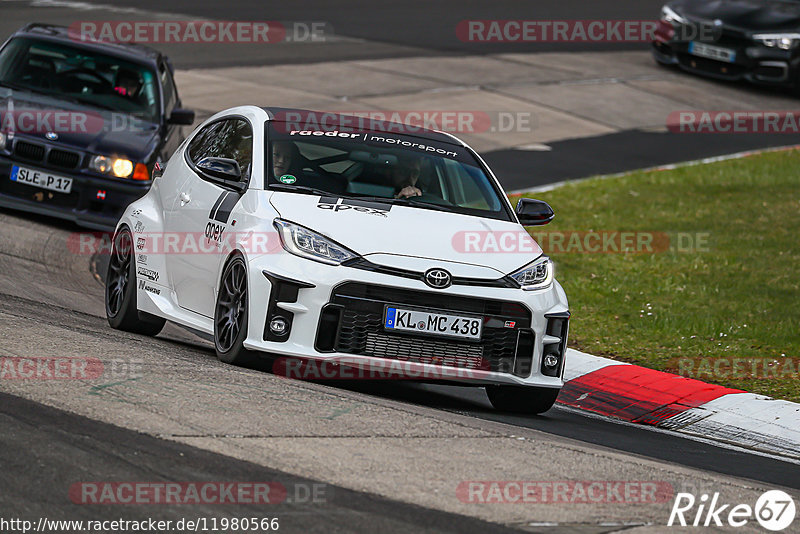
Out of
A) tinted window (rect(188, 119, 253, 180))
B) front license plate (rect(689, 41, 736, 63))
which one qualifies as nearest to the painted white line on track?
tinted window (rect(188, 119, 253, 180))

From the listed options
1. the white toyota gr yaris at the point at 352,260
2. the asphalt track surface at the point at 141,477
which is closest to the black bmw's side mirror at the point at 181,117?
the white toyota gr yaris at the point at 352,260

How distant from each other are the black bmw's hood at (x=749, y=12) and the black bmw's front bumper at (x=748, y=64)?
0.38 metres

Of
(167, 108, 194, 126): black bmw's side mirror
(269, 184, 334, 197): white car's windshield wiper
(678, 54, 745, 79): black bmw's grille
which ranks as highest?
(269, 184, 334, 197): white car's windshield wiper

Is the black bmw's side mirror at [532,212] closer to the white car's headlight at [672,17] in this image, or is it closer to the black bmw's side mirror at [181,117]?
the black bmw's side mirror at [181,117]

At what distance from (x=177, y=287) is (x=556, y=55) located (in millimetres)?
19034

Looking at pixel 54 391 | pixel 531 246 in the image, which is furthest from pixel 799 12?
pixel 54 391

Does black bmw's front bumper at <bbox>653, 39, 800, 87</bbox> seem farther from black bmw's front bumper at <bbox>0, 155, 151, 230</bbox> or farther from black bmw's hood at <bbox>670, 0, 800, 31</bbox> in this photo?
black bmw's front bumper at <bbox>0, 155, 151, 230</bbox>

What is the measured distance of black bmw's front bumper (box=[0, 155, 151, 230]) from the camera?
12805 millimetres

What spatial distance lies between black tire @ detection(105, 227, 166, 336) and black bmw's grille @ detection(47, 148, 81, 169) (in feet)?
11.0

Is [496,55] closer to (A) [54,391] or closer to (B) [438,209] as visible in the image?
(B) [438,209]

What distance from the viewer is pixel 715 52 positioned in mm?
24406

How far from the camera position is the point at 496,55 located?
1031 inches

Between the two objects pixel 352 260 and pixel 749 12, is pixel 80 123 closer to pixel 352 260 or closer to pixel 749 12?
pixel 352 260

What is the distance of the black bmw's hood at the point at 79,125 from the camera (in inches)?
509
